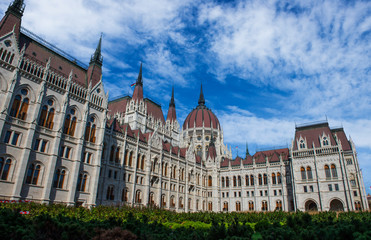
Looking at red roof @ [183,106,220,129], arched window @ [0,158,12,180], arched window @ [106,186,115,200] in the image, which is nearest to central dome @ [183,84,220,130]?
red roof @ [183,106,220,129]

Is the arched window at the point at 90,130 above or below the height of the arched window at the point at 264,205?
above

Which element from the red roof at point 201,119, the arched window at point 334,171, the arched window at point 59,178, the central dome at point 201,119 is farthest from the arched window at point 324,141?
the arched window at point 59,178

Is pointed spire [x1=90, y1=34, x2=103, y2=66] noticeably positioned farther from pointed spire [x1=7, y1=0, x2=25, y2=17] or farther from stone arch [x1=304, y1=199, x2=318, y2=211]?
stone arch [x1=304, y1=199, x2=318, y2=211]

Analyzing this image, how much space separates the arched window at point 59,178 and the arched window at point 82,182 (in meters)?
2.40

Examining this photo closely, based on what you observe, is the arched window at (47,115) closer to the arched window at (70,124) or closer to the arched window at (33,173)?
the arched window at (70,124)

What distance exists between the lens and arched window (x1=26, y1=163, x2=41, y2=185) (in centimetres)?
2848

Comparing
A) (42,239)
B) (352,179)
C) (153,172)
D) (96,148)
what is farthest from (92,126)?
(352,179)

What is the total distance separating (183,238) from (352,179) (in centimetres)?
5445

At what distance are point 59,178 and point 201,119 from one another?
5882 centimetres

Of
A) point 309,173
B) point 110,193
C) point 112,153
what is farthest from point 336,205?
point 112,153

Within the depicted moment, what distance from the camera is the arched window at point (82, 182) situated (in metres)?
33.7

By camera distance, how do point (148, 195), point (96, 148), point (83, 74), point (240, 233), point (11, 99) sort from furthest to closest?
point (148, 195) → point (83, 74) → point (96, 148) → point (11, 99) → point (240, 233)

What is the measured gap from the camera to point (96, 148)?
36.7 meters

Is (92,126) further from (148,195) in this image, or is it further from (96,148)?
(148,195)
